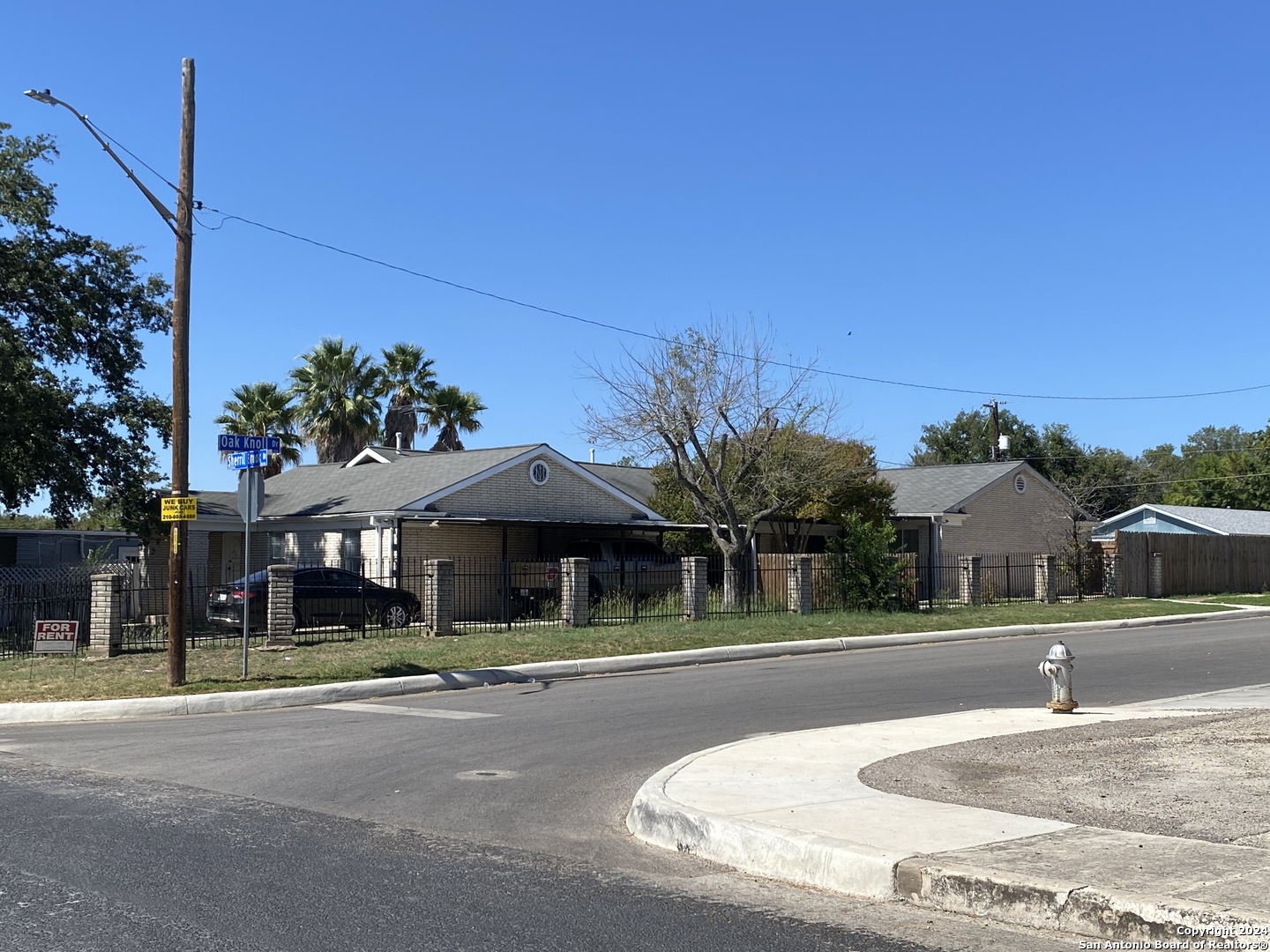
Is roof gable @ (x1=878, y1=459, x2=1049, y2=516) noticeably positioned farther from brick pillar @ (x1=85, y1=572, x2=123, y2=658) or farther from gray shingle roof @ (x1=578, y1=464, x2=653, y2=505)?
brick pillar @ (x1=85, y1=572, x2=123, y2=658)

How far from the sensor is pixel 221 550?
114ft

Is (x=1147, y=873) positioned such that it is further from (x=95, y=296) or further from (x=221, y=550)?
(x=221, y=550)

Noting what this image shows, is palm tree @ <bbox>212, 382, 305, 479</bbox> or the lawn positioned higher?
palm tree @ <bbox>212, 382, 305, 479</bbox>

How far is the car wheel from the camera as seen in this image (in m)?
24.8

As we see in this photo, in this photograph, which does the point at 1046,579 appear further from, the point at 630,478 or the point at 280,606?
the point at 280,606

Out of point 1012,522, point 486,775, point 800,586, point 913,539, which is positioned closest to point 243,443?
point 486,775

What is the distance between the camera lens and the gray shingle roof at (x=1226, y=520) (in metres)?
50.0

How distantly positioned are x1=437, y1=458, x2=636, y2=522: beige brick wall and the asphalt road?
→ 13.9 metres

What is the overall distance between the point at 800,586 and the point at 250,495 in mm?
14273

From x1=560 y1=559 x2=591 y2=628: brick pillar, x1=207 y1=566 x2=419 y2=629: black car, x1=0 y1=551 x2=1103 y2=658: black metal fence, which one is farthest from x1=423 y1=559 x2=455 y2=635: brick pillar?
x1=560 y1=559 x2=591 y2=628: brick pillar

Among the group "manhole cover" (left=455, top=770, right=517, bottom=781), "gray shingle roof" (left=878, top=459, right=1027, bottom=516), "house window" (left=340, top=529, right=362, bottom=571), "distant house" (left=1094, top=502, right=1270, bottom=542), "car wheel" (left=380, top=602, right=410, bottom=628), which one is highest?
"gray shingle roof" (left=878, top=459, right=1027, bottom=516)

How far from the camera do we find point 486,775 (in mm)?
10352

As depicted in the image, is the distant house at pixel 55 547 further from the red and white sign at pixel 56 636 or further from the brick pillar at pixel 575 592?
the brick pillar at pixel 575 592

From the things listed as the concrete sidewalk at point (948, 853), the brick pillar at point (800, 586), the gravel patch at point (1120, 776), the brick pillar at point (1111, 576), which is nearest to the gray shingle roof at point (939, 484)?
the brick pillar at point (1111, 576)
